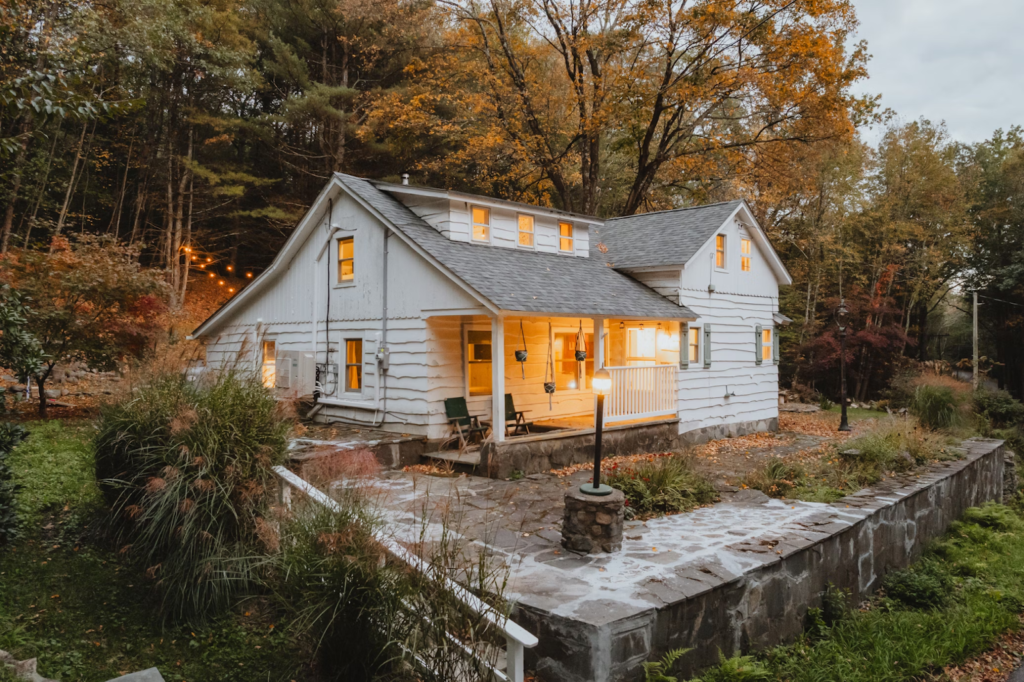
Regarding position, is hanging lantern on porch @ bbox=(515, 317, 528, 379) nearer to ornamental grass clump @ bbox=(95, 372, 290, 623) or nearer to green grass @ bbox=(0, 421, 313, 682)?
ornamental grass clump @ bbox=(95, 372, 290, 623)

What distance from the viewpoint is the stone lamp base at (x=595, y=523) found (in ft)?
18.4

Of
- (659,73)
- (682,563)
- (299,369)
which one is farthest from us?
(659,73)

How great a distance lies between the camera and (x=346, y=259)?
41.5ft

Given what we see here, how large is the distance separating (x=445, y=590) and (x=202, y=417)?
2642 mm

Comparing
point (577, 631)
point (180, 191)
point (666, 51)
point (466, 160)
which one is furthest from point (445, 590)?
point (180, 191)

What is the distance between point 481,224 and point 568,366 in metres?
4.15

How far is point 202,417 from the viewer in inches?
191

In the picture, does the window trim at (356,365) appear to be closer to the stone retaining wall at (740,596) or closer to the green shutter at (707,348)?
the green shutter at (707,348)

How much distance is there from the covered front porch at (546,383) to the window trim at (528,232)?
1563mm

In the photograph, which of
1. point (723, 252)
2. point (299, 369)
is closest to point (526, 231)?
point (723, 252)

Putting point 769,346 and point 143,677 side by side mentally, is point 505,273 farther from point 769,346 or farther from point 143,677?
point 769,346

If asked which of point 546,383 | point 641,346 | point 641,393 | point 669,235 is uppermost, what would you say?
point 669,235

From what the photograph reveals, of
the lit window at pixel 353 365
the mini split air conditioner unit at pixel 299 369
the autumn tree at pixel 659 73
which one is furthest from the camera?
the autumn tree at pixel 659 73

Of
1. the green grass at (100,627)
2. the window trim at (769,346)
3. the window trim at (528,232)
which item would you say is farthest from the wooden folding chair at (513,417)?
the window trim at (769,346)
